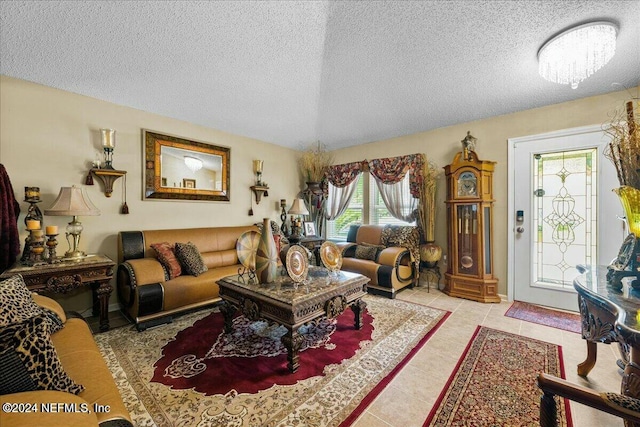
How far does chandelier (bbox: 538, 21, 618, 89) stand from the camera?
1.84m

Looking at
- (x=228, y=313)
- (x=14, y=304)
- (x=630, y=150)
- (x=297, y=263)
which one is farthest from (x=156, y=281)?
(x=630, y=150)

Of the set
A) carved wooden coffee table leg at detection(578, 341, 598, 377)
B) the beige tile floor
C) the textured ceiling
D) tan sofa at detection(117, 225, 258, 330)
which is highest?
the textured ceiling

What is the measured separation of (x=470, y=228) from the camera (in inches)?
134

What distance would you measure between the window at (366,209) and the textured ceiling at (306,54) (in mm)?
1603

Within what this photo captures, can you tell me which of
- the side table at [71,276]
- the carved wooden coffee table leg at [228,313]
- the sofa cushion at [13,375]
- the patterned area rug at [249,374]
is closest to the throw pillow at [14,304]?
the sofa cushion at [13,375]

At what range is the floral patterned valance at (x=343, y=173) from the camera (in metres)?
4.72

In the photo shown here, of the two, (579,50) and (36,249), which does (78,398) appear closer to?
(36,249)

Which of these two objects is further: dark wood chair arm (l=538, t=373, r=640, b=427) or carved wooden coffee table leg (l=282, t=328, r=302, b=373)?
carved wooden coffee table leg (l=282, t=328, r=302, b=373)

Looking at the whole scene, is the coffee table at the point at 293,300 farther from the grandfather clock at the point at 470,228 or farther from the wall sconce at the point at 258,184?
the wall sconce at the point at 258,184

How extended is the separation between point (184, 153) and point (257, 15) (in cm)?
223

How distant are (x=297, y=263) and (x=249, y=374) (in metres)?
0.88

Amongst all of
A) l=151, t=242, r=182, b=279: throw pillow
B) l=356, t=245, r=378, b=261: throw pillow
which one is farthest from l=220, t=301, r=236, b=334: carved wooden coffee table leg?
l=356, t=245, r=378, b=261: throw pillow

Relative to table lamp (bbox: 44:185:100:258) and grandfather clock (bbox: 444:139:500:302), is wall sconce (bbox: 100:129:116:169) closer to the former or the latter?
table lamp (bbox: 44:185:100:258)

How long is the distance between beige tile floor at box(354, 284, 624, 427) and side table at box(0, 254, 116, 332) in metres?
2.56
